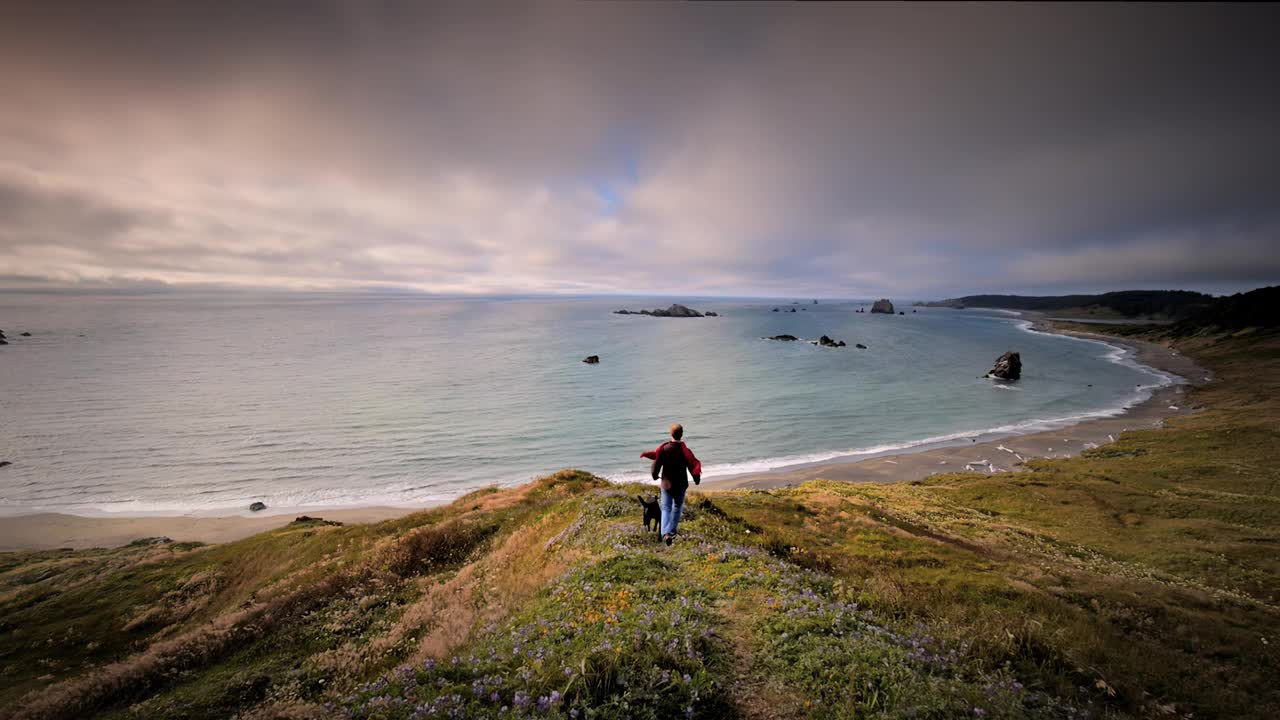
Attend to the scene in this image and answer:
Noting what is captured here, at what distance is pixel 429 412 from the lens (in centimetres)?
5672

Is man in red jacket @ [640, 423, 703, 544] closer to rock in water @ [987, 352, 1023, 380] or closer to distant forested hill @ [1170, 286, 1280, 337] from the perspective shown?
rock in water @ [987, 352, 1023, 380]

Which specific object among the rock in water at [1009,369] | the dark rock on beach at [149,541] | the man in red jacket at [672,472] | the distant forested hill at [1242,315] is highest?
the distant forested hill at [1242,315]

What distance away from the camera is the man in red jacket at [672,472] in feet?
39.3

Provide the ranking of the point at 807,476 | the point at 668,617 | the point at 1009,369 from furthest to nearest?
the point at 1009,369
the point at 807,476
the point at 668,617

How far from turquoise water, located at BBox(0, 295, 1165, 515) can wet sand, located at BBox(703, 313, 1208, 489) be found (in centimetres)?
293

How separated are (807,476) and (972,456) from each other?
20.1 m

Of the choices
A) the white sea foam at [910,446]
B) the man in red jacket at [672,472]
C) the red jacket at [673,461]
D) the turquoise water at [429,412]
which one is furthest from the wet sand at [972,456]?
the red jacket at [673,461]

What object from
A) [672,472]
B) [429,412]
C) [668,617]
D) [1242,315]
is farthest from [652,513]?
[1242,315]

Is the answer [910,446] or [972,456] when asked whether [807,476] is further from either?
[972,456]

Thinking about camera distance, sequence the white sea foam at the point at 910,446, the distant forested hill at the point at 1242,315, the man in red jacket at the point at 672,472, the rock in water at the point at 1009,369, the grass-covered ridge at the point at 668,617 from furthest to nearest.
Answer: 1. the distant forested hill at the point at 1242,315
2. the rock in water at the point at 1009,369
3. the white sea foam at the point at 910,446
4. the man in red jacket at the point at 672,472
5. the grass-covered ridge at the point at 668,617

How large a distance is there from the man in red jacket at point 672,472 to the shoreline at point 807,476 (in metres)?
24.6

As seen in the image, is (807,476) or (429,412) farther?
(429,412)

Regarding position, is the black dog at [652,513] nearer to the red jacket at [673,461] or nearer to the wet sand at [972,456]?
the red jacket at [673,461]

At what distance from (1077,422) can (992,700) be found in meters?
74.0
